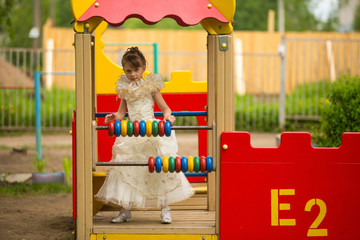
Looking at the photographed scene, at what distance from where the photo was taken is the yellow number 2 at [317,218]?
4.34 meters

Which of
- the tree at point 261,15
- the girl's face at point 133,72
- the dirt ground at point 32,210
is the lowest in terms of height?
the dirt ground at point 32,210

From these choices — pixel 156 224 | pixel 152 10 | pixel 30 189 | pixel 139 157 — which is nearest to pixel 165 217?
pixel 156 224

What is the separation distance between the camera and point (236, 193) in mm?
4312

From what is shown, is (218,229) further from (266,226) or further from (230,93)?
(230,93)

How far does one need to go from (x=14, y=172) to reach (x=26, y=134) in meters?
5.41

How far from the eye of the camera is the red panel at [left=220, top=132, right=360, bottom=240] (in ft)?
A: 14.1

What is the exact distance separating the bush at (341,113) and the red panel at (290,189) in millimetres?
2612

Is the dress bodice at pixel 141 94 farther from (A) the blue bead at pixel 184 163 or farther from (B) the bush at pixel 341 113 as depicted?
(B) the bush at pixel 341 113

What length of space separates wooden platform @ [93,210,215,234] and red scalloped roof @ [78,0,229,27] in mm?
1425

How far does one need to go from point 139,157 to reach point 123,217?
50 cm

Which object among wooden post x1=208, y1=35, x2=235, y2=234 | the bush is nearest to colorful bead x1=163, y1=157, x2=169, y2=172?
wooden post x1=208, y1=35, x2=235, y2=234

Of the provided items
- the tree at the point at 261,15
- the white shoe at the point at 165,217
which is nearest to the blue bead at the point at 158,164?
the white shoe at the point at 165,217

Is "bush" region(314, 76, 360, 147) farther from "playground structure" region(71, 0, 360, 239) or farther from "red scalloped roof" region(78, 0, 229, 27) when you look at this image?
"red scalloped roof" region(78, 0, 229, 27)

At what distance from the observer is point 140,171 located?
4.68 metres
